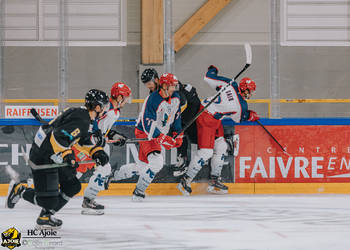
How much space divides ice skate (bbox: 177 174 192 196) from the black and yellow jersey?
7.86 feet

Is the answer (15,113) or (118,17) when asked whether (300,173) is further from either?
(118,17)

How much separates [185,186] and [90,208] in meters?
1.48

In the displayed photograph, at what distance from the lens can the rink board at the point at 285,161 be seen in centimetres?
684

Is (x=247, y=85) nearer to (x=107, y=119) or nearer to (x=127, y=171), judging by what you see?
(x=127, y=171)

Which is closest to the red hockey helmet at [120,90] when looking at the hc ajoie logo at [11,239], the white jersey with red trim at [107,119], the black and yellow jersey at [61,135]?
the white jersey with red trim at [107,119]

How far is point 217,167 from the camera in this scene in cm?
672

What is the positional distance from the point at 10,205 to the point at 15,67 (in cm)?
672

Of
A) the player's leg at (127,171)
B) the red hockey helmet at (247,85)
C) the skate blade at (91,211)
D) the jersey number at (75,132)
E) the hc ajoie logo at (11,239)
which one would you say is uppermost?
the red hockey helmet at (247,85)

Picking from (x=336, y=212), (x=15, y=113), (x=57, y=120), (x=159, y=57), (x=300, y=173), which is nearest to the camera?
(x=57, y=120)

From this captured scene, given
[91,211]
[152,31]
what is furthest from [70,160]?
[152,31]

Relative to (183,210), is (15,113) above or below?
above

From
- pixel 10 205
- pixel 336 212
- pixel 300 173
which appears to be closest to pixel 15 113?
pixel 10 205

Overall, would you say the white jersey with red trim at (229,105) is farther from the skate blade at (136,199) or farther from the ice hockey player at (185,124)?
the skate blade at (136,199)

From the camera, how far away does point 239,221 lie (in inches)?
195
